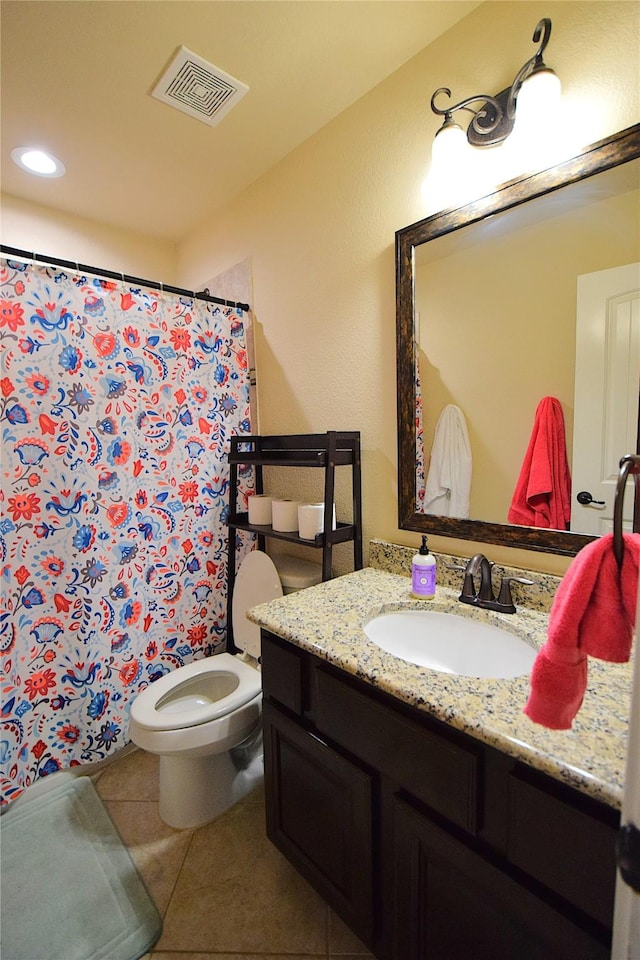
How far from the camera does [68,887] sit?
126 centimetres

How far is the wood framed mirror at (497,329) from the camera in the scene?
3.27 ft

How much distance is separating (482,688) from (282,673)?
532 mm

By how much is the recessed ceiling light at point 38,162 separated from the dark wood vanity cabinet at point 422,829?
2.06 metres

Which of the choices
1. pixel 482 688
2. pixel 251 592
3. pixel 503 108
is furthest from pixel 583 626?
pixel 251 592

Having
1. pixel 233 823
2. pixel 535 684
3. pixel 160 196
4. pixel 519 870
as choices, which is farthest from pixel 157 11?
pixel 233 823

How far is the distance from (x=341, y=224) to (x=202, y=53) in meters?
0.63

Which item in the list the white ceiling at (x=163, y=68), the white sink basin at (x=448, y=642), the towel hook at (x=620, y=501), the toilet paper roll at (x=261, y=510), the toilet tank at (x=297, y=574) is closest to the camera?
the towel hook at (x=620, y=501)

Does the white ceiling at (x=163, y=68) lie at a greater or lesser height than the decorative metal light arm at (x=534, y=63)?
greater

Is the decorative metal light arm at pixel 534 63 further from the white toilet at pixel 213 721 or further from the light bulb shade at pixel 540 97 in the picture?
the white toilet at pixel 213 721

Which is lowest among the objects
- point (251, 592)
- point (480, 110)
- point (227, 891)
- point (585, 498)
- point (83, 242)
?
point (227, 891)

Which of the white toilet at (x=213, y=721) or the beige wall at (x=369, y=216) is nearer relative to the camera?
the beige wall at (x=369, y=216)

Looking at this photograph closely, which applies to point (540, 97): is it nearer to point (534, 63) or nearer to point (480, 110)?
point (534, 63)

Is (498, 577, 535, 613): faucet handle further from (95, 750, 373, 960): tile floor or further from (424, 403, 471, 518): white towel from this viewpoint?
(95, 750, 373, 960): tile floor

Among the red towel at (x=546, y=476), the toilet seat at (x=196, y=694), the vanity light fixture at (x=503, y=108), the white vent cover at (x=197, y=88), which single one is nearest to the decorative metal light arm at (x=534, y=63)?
the vanity light fixture at (x=503, y=108)
